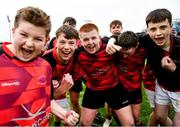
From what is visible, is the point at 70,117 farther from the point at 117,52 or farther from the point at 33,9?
Answer: the point at 117,52

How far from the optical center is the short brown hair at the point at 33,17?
2.53 m

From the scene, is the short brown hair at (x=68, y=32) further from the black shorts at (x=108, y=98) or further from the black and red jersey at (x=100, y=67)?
the black shorts at (x=108, y=98)

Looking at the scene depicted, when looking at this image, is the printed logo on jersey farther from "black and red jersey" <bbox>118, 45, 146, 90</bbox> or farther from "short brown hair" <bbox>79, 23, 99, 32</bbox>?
"black and red jersey" <bbox>118, 45, 146, 90</bbox>

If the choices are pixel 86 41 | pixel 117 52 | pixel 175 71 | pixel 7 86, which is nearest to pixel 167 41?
pixel 175 71

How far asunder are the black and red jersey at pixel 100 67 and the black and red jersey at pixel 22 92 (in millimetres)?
1997

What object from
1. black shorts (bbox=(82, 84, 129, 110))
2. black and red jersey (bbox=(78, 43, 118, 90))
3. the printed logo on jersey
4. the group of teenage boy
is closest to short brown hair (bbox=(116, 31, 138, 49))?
the group of teenage boy

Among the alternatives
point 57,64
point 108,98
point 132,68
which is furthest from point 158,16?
point 57,64

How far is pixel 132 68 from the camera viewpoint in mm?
4918

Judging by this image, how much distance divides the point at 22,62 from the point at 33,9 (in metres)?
0.48

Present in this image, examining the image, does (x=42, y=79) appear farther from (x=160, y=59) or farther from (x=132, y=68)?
(x=132, y=68)

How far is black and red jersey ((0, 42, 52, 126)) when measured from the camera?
92.2 inches

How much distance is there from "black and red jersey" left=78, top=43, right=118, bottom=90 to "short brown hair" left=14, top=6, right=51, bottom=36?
203 cm

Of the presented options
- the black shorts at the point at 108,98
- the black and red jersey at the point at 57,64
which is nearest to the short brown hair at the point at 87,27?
the black and red jersey at the point at 57,64

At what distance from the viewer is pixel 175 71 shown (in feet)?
13.8
